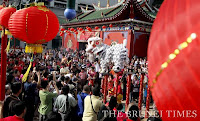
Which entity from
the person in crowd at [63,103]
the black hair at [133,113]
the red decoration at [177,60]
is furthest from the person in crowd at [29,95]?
the red decoration at [177,60]

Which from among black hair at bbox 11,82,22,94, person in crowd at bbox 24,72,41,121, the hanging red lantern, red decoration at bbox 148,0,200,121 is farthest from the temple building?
red decoration at bbox 148,0,200,121

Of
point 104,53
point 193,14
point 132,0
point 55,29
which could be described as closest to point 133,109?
point 193,14

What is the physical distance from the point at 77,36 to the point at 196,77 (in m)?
18.6

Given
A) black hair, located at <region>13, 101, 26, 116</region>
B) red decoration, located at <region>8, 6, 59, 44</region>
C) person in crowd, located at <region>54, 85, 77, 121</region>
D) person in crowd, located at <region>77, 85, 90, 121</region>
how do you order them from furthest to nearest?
person in crowd, located at <region>77, 85, 90, 121</region>
person in crowd, located at <region>54, 85, 77, 121</region>
red decoration, located at <region>8, 6, 59, 44</region>
black hair, located at <region>13, 101, 26, 116</region>

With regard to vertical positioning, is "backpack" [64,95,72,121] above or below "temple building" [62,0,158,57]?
below

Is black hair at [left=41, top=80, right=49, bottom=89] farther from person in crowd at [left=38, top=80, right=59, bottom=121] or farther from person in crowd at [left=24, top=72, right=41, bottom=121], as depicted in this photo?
person in crowd at [left=24, top=72, right=41, bottom=121]

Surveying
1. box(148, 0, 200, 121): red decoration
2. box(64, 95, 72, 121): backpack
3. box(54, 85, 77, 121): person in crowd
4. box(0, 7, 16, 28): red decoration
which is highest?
box(0, 7, 16, 28): red decoration

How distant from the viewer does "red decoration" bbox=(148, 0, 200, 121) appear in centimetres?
76

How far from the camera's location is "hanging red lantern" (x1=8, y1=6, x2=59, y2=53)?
2.74 metres

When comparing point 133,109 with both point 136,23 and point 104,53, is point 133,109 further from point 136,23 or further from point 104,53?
point 136,23

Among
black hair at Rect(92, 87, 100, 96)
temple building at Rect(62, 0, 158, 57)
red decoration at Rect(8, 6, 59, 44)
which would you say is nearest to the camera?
black hair at Rect(92, 87, 100, 96)

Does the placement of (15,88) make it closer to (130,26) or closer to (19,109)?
(19,109)

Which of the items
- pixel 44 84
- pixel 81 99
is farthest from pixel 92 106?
pixel 44 84

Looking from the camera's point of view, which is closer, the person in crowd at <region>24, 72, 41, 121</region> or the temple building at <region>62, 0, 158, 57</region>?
the person in crowd at <region>24, 72, 41, 121</region>
